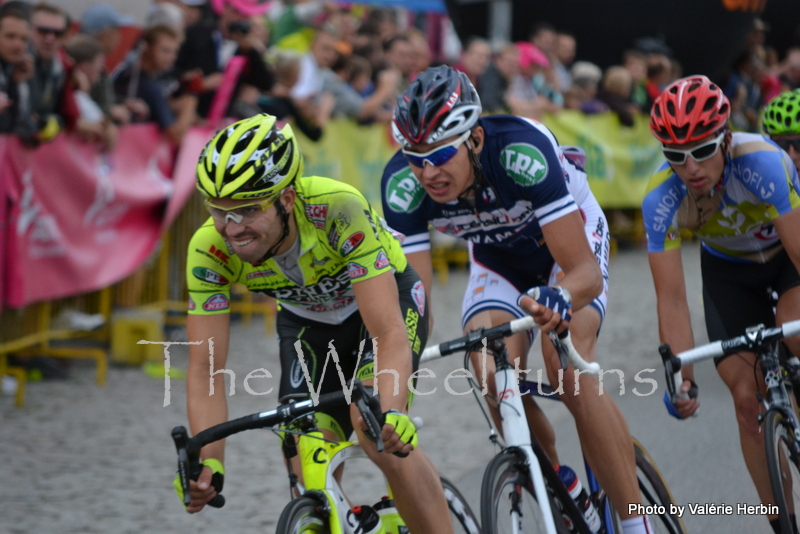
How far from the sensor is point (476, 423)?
7.16 meters

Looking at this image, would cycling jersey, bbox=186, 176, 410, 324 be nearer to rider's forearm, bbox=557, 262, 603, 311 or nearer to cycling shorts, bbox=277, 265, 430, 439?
cycling shorts, bbox=277, 265, 430, 439

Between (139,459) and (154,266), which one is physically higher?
(139,459)

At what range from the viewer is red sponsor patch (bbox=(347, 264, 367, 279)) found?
3.46 metres

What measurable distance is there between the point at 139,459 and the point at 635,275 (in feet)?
30.4

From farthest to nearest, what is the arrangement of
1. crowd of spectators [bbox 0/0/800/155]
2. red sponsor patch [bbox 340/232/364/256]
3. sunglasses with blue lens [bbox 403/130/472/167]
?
crowd of spectators [bbox 0/0/800/155] → sunglasses with blue lens [bbox 403/130/472/167] → red sponsor patch [bbox 340/232/364/256]

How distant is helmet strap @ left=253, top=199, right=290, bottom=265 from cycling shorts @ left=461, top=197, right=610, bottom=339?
1.20 metres

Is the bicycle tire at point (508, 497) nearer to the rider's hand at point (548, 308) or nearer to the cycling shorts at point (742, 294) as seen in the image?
the rider's hand at point (548, 308)

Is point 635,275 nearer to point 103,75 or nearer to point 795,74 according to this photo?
point 795,74

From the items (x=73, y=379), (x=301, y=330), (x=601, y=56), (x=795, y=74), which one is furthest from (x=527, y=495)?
(x=795, y=74)

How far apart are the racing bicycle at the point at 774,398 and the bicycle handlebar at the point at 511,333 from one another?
19.2 inches

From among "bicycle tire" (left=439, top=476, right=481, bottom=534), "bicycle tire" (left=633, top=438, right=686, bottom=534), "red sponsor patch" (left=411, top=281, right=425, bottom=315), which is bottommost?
"bicycle tire" (left=633, top=438, right=686, bottom=534)

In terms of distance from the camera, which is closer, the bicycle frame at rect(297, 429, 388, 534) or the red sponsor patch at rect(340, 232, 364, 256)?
the bicycle frame at rect(297, 429, 388, 534)

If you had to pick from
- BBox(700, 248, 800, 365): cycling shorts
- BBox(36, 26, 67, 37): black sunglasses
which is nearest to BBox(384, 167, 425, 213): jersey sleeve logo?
BBox(700, 248, 800, 365): cycling shorts

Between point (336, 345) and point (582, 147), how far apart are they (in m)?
9.34
